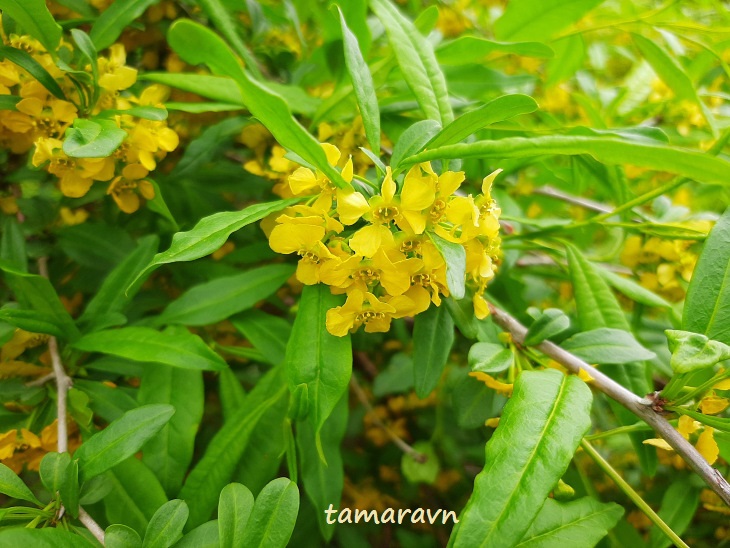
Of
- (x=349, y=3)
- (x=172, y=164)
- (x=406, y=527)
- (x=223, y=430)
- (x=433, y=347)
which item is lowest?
(x=406, y=527)

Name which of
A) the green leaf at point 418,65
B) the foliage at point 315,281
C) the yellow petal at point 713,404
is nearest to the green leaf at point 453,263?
the foliage at point 315,281

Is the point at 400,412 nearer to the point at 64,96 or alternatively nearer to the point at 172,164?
the point at 172,164

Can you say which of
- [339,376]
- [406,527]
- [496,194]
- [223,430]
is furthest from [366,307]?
[406,527]

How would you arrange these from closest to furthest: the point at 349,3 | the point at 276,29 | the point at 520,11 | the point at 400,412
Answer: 1. the point at 349,3
2. the point at 520,11
3. the point at 276,29
4. the point at 400,412

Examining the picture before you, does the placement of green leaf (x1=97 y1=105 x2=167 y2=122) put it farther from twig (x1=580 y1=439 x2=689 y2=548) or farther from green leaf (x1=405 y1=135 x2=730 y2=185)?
twig (x1=580 y1=439 x2=689 y2=548)

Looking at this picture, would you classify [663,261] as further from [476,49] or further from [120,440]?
[120,440]

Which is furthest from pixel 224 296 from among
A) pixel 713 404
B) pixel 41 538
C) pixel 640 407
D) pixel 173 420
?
pixel 713 404
